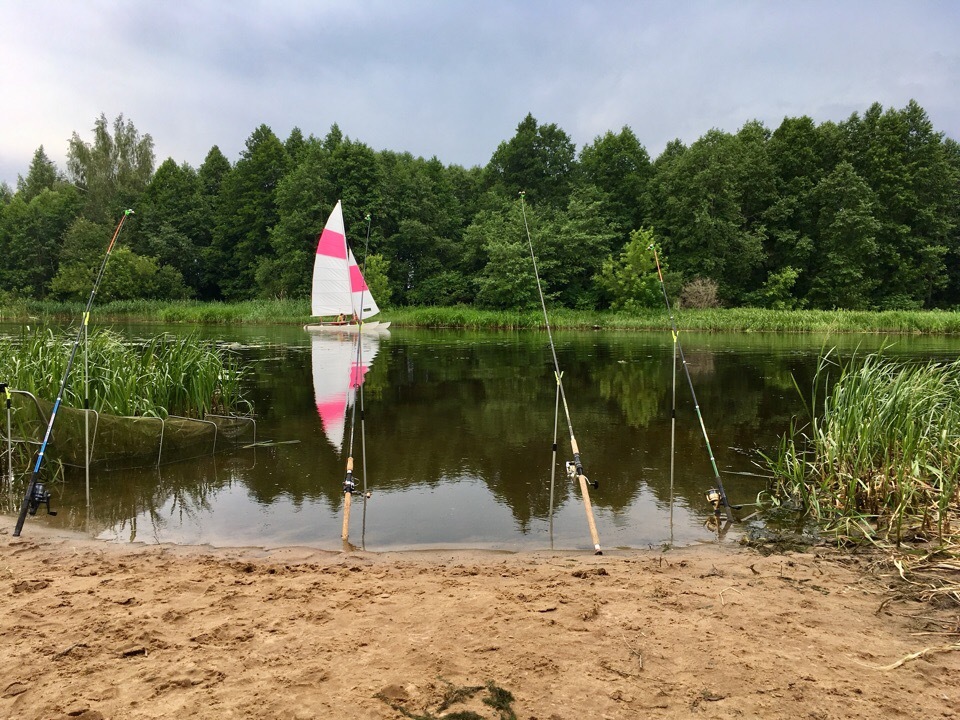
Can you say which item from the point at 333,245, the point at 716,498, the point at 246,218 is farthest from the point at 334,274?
the point at 246,218

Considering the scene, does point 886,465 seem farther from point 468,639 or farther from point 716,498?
point 468,639

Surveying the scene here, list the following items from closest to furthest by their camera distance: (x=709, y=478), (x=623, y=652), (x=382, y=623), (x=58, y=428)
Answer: (x=623, y=652), (x=382, y=623), (x=58, y=428), (x=709, y=478)

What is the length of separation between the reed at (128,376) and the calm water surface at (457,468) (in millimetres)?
818

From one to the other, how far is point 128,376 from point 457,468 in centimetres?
392

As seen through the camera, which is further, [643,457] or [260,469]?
[643,457]

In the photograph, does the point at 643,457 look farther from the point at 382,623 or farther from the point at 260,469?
the point at 382,623

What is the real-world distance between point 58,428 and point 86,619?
151 inches

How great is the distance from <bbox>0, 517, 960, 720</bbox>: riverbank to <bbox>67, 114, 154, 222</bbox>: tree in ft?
204

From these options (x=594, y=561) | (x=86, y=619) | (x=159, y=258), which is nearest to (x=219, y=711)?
(x=86, y=619)

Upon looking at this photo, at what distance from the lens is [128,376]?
730 cm

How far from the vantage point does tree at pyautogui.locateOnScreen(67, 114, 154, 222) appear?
2253 inches

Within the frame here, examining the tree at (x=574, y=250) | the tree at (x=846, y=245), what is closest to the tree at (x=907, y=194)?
the tree at (x=846, y=245)

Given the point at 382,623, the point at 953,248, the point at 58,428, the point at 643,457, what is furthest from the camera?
the point at 953,248

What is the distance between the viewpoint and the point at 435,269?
159 ft
